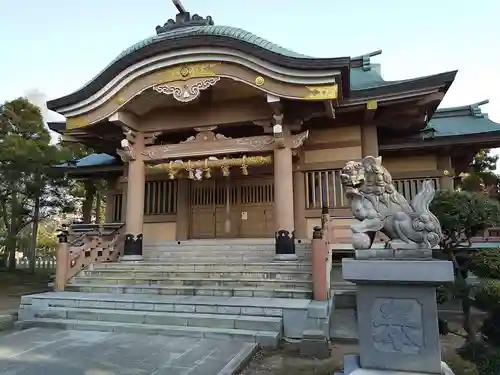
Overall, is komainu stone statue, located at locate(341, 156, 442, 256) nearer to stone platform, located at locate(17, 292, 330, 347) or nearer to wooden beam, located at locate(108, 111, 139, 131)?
stone platform, located at locate(17, 292, 330, 347)

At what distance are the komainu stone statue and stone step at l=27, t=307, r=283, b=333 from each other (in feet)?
9.01

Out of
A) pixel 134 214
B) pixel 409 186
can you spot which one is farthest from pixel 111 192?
pixel 409 186

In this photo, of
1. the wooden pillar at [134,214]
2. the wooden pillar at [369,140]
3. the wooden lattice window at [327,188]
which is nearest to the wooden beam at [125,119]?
the wooden pillar at [134,214]

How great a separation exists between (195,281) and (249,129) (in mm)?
5319

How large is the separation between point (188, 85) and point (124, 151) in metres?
2.64

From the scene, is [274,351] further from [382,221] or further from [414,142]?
[414,142]

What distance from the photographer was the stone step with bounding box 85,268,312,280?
747 cm

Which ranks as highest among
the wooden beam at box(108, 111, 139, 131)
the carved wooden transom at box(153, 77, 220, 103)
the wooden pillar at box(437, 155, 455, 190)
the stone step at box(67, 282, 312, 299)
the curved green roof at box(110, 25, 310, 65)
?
the curved green roof at box(110, 25, 310, 65)

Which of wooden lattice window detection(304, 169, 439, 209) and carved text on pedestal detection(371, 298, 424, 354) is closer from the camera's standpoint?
carved text on pedestal detection(371, 298, 424, 354)

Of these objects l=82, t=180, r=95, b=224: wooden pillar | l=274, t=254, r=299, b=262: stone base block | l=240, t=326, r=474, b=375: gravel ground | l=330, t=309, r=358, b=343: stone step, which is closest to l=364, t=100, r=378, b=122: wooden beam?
l=274, t=254, r=299, b=262: stone base block

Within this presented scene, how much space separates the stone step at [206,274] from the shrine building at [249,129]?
940 mm

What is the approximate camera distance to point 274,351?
17.6 ft

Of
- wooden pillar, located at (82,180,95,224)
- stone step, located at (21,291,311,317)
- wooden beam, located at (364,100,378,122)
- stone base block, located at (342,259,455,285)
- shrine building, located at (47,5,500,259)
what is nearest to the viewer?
stone base block, located at (342,259,455,285)

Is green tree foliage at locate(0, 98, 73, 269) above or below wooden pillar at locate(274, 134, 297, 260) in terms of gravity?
above
